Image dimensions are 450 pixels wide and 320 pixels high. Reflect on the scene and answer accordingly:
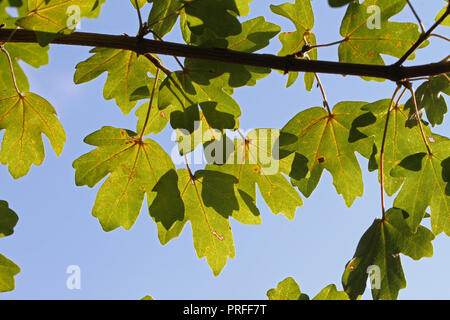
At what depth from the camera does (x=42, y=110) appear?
2469mm

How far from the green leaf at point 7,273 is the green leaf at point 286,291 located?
1216 mm

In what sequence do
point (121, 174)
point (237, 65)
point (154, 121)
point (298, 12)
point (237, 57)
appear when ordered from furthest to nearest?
point (154, 121), point (121, 174), point (298, 12), point (237, 65), point (237, 57)

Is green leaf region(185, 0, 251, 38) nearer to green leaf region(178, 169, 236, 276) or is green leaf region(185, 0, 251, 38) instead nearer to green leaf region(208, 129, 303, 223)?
green leaf region(208, 129, 303, 223)

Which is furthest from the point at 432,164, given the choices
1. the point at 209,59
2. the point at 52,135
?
the point at 52,135

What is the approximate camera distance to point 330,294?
215 centimetres

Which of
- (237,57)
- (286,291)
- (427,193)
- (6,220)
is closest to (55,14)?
(237,57)

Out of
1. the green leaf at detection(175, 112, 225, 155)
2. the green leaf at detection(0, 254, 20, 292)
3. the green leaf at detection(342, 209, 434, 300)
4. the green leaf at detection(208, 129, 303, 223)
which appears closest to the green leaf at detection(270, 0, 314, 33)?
the green leaf at detection(208, 129, 303, 223)

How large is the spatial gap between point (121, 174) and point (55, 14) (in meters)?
0.89

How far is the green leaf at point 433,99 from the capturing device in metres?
2.14

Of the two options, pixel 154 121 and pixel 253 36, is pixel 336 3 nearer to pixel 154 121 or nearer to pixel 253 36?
pixel 253 36

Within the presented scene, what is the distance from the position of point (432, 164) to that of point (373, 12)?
2.66ft

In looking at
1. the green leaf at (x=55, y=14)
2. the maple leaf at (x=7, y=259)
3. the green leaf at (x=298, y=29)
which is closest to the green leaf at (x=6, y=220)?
the maple leaf at (x=7, y=259)

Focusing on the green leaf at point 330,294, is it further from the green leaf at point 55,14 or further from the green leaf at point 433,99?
the green leaf at point 55,14

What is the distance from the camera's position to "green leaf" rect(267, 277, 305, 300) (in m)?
2.16
